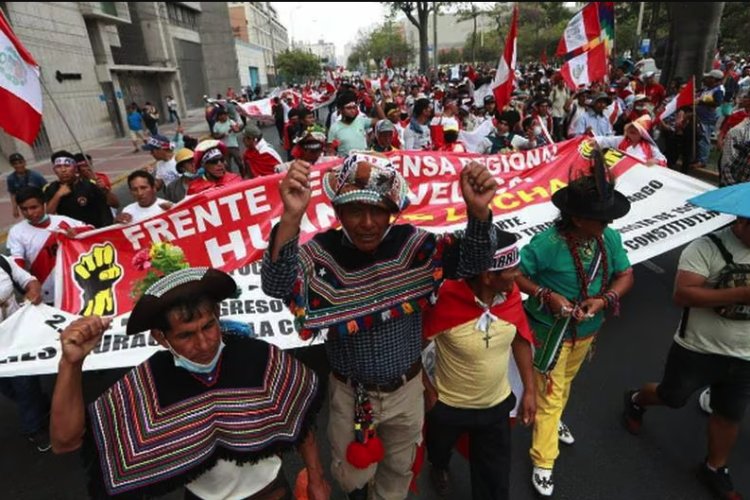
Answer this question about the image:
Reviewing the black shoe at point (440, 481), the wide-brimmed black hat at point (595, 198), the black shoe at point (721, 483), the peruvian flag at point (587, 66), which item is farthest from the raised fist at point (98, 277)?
the peruvian flag at point (587, 66)

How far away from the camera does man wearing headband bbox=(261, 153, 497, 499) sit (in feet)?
5.65

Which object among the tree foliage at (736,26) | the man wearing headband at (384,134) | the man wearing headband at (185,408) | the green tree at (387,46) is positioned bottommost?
the man wearing headband at (185,408)

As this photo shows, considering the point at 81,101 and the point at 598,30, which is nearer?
the point at 598,30

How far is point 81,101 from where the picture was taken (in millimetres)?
19922

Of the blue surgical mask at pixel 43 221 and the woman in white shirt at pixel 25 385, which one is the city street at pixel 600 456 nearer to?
the woman in white shirt at pixel 25 385

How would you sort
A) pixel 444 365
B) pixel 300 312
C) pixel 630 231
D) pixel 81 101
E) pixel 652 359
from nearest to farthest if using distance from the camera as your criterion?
pixel 300 312, pixel 444 365, pixel 652 359, pixel 630 231, pixel 81 101

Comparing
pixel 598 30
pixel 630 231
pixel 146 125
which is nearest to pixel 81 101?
pixel 146 125

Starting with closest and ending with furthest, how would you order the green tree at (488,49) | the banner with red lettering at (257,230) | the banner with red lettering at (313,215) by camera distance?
the banner with red lettering at (257,230)
the banner with red lettering at (313,215)
the green tree at (488,49)

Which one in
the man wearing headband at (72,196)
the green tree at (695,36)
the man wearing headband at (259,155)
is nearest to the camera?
the man wearing headband at (72,196)

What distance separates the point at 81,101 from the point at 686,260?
76.7 feet

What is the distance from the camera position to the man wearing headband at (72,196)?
4898 millimetres

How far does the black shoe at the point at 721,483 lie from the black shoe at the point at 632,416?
463 millimetres

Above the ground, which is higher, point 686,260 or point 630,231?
point 686,260

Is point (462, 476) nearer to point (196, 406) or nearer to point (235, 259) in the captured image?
point (196, 406)
